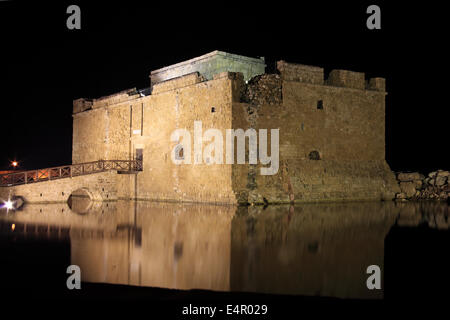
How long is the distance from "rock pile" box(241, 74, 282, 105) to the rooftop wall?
3.24 metres

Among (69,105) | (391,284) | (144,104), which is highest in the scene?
(69,105)

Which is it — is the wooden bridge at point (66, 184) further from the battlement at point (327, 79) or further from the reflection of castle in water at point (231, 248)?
the battlement at point (327, 79)

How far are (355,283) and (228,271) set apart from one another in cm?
141

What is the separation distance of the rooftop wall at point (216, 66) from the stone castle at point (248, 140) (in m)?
0.04

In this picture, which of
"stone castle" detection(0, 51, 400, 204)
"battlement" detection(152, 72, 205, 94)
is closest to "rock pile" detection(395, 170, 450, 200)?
"stone castle" detection(0, 51, 400, 204)

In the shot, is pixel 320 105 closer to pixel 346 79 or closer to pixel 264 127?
pixel 346 79

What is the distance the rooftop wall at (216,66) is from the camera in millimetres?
19172

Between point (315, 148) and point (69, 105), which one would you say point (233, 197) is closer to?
point (315, 148)

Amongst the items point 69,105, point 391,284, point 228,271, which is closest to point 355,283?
point 391,284

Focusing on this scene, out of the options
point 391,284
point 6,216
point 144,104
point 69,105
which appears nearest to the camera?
point 391,284

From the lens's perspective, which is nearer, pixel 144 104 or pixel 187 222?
pixel 187 222

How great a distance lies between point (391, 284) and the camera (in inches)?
186

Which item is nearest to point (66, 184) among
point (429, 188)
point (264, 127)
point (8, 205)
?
point (8, 205)

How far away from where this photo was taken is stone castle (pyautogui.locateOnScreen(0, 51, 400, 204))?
618 inches
